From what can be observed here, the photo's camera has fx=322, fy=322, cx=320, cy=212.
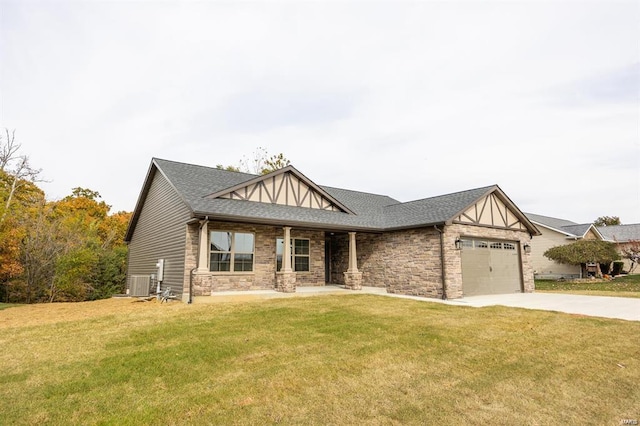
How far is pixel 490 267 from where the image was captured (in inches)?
622

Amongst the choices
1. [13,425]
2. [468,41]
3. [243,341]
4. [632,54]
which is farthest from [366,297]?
[632,54]

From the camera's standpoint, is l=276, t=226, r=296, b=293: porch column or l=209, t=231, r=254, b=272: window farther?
l=276, t=226, r=296, b=293: porch column

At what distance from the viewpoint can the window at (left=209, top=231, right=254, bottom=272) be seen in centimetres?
1302

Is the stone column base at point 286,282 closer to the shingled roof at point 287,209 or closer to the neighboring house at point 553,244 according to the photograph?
the shingled roof at point 287,209

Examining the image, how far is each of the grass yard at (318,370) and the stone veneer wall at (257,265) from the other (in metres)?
3.19

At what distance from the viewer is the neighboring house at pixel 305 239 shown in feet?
42.3

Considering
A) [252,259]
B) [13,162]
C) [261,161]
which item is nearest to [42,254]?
[13,162]

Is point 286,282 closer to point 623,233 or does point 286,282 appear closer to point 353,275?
point 353,275

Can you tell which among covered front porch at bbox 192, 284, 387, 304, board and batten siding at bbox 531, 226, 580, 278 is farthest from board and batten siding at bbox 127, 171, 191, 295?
board and batten siding at bbox 531, 226, 580, 278

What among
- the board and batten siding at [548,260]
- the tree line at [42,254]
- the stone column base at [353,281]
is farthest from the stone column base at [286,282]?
the board and batten siding at [548,260]

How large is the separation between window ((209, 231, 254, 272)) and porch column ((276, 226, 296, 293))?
4.49ft

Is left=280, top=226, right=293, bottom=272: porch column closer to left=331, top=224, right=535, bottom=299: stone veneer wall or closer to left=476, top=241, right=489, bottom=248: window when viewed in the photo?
left=331, top=224, right=535, bottom=299: stone veneer wall

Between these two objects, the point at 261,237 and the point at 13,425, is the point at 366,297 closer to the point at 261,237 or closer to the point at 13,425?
the point at 261,237

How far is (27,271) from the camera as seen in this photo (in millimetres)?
16844
